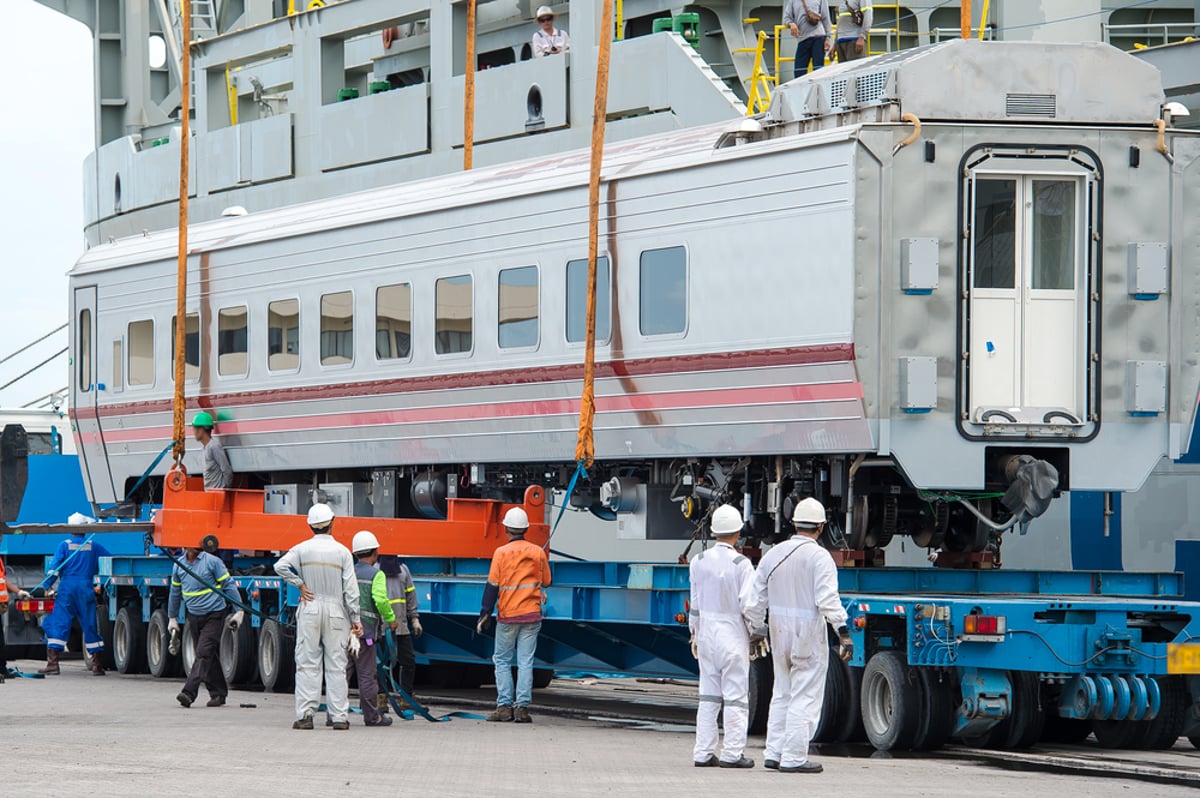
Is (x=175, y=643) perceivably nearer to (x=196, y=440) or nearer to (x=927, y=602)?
(x=196, y=440)

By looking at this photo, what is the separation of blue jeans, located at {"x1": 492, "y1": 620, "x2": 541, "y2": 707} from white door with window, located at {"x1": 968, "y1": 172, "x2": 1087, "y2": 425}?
409 cm

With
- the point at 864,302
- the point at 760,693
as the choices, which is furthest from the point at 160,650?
Result: the point at 864,302

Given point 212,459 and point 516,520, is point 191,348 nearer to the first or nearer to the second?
point 212,459

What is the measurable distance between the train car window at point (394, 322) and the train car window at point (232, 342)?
7.62 ft

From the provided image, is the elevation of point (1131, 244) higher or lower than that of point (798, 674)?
higher

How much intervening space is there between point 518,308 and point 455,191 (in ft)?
5.63

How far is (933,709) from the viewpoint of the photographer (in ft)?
46.0

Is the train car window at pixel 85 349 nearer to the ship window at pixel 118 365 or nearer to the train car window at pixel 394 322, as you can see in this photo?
the ship window at pixel 118 365

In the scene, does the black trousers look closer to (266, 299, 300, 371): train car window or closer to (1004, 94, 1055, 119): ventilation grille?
(266, 299, 300, 371): train car window

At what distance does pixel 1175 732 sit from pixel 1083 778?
2350 mm

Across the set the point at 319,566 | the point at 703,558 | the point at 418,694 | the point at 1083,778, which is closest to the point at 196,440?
the point at 418,694

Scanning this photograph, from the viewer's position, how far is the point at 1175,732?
14594 mm

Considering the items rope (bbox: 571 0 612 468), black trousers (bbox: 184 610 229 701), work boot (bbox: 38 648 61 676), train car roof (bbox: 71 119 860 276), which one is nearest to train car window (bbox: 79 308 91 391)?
train car roof (bbox: 71 119 860 276)

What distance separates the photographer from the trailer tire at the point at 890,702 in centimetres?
1393
